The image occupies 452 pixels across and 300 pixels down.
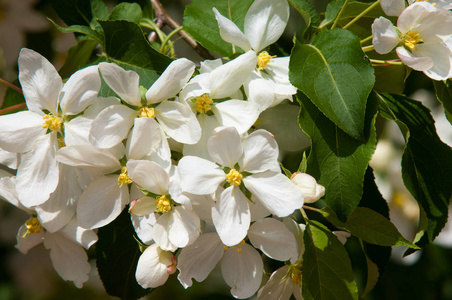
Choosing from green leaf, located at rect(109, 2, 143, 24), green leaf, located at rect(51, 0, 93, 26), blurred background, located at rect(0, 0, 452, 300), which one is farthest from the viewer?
blurred background, located at rect(0, 0, 452, 300)

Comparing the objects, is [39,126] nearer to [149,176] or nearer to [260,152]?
[149,176]

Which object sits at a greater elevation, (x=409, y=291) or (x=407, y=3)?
(x=407, y=3)

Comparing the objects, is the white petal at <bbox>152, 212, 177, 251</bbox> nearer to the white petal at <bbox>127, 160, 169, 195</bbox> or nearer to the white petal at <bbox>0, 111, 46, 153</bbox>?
the white petal at <bbox>127, 160, 169, 195</bbox>

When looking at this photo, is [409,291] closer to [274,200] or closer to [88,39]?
[274,200]

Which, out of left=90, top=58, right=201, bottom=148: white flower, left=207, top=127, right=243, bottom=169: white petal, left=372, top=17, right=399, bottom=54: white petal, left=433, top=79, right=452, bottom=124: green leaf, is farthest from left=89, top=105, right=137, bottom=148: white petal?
left=433, top=79, right=452, bottom=124: green leaf

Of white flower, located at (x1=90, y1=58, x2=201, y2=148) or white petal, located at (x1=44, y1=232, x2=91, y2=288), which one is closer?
white flower, located at (x1=90, y1=58, x2=201, y2=148)

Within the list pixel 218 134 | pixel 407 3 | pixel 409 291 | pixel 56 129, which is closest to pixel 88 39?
pixel 56 129

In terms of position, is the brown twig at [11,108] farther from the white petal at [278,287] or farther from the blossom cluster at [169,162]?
the white petal at [278,287]
